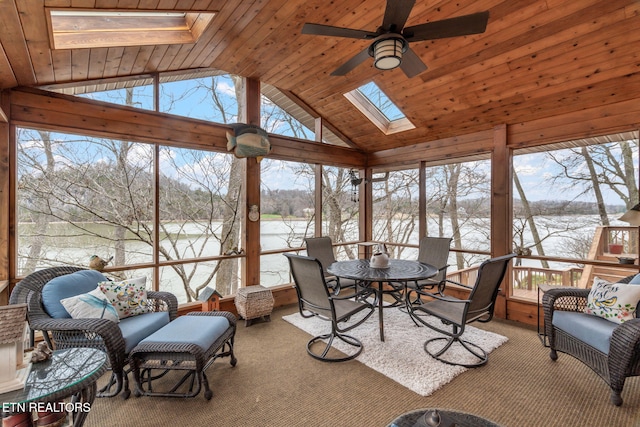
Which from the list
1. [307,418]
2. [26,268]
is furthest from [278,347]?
[26,268]

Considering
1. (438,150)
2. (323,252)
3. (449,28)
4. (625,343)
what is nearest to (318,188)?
(323,252)

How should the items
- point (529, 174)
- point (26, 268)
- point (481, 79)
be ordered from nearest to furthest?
1. point (26, 268)
2. point (481, 79)
3. point (529, 174)

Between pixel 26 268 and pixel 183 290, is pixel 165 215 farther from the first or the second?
pixel 26 268

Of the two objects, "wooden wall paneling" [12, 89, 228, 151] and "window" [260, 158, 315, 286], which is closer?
"wooden wall paneling" [12, 89, 228, 151]

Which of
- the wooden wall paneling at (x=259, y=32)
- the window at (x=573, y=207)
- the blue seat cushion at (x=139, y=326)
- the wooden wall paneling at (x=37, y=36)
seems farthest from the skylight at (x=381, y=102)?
the blue seat cushion at (x=139, y=326)

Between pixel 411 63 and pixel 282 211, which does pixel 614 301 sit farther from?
pixel 282 211

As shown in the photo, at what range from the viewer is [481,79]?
354 centimetres

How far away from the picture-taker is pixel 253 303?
12.7ft

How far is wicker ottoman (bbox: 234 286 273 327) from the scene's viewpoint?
3834mm

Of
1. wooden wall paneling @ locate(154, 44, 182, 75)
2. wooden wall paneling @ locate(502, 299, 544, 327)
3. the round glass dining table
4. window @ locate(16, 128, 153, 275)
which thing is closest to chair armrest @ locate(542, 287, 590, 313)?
wooden wall paneling @ locate(502, 299, 544, 327)

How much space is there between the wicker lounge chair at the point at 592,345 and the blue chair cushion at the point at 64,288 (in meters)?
4.18

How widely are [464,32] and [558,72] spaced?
1.93 metres

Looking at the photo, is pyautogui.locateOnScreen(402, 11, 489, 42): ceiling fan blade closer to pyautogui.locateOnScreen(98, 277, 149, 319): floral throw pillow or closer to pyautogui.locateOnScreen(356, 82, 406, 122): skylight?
pyautogui.locateOnScreen(356, 82, 406, 122): skylight

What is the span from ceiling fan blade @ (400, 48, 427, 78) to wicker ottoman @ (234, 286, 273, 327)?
10.1 ft
